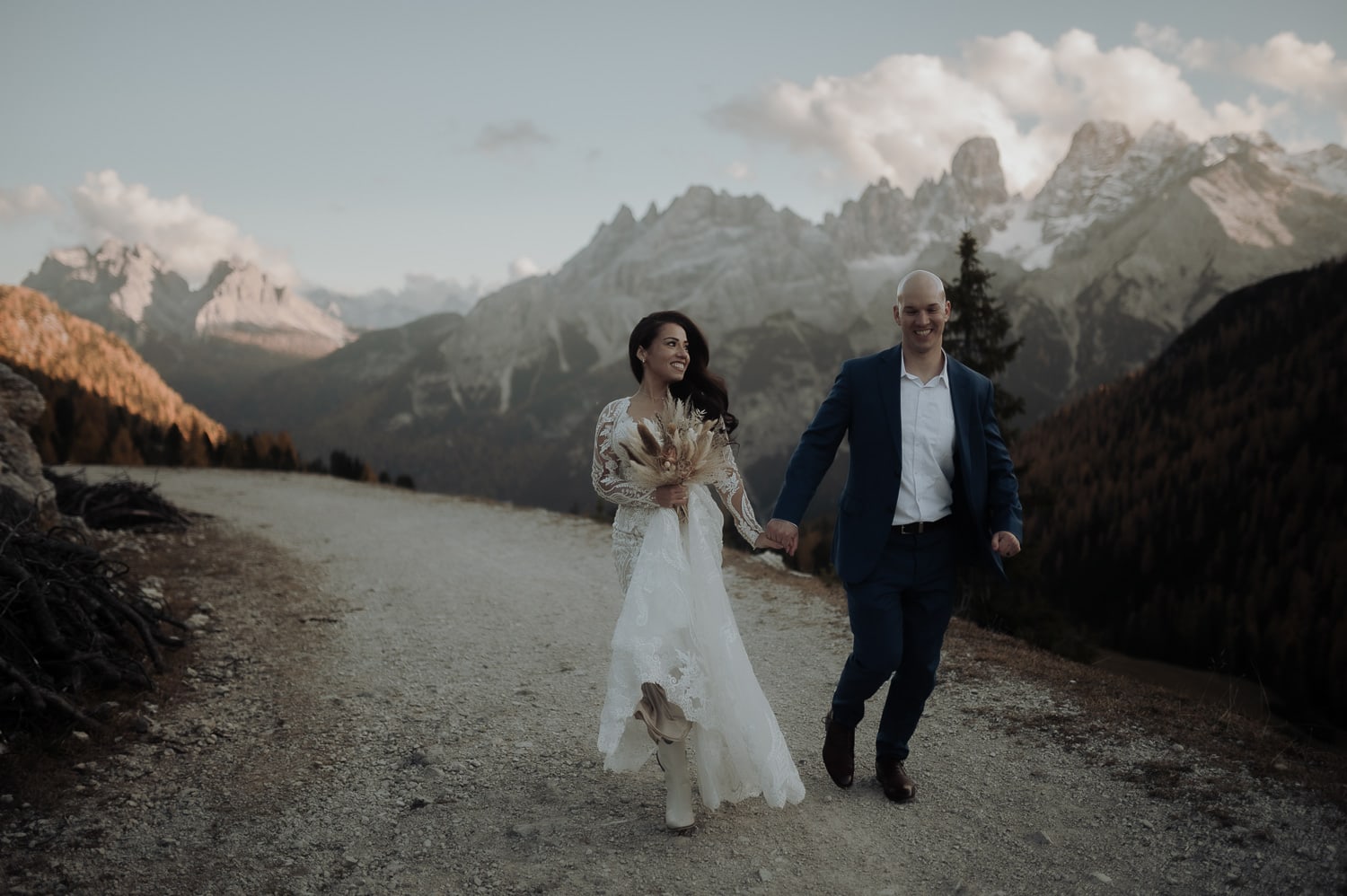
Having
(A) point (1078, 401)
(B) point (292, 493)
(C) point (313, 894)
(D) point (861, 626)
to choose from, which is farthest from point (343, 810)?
(A) point (1078, 401)

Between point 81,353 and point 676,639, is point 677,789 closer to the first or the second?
point 676,639

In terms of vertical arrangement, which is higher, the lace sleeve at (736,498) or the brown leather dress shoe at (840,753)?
the lace sleeve at (736,498)

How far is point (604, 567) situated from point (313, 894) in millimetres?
8623

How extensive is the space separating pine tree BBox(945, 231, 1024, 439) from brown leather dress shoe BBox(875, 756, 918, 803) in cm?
1755

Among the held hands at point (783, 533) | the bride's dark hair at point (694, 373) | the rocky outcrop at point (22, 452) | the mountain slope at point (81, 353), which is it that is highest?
the mountain slope at point (81, 353)

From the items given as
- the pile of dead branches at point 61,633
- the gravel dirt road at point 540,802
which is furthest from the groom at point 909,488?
the pile of dead branches at point 61,633

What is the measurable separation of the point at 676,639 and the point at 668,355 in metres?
1.42

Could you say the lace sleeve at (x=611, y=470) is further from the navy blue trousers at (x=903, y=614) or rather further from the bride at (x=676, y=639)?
the navy blue trousers at (x=903, y=614)

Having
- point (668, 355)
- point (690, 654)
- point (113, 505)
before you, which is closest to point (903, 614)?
point (690, 654)

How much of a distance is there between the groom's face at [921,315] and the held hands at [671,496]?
1.32m

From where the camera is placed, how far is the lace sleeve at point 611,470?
4082mm

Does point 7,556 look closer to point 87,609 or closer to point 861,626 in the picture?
point 87,609

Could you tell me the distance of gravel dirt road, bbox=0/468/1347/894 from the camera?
374cm

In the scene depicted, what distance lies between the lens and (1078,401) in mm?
97625
